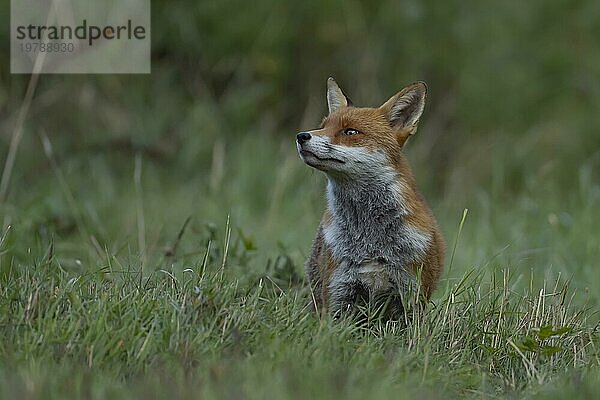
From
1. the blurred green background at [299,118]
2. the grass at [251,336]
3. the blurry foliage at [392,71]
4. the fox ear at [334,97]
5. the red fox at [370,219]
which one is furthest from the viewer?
the blurry foliage at [392,71]

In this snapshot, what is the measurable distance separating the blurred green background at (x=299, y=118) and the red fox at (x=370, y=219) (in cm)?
222

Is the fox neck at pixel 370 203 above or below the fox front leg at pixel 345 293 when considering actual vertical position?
above

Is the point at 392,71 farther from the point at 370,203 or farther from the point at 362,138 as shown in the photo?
the point at 370,203

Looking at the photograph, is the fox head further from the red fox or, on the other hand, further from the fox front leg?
the fox front leg

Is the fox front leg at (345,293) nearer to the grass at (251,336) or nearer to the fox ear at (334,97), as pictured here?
the grass at (251,336)

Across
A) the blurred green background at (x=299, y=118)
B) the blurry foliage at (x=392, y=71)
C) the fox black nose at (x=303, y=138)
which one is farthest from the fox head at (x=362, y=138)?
the blurry foliage at (x=392, y=71)

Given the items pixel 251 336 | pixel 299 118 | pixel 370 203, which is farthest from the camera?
pixel 299 118

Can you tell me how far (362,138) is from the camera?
5227 mm

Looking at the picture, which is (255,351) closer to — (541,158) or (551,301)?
(551,301)

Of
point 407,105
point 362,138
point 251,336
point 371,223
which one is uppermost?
point 407,105

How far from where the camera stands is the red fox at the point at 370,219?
5.00 m

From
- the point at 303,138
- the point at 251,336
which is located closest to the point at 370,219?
the point at 303,138

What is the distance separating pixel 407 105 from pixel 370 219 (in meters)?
0.71

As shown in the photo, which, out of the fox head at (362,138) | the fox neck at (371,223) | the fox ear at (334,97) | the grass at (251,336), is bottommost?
the grass at (251,336)
